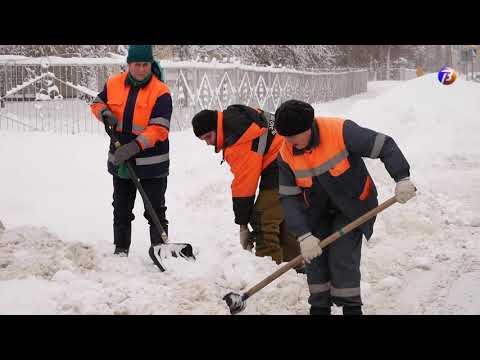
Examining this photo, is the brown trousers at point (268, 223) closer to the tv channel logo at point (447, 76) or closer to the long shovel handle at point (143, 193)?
the long shovel handle at point (143, 193)

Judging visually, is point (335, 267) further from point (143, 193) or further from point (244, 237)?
point (143, 193)

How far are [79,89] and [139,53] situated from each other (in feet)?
29.3

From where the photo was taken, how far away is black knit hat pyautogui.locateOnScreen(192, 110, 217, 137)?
4461 millimetres

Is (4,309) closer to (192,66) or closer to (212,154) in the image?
(212,154)

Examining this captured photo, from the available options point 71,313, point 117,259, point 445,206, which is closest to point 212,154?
point 445,206

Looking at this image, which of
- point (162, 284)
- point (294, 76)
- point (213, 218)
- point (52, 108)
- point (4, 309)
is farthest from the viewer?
point (294, 76)

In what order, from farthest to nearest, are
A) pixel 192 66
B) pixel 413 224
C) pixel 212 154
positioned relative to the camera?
pixel 192 66
pixel 212 154
pixel 413 224

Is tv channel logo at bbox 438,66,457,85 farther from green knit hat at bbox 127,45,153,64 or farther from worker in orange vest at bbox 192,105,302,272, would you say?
green knit hat at bbox 127,45,153,64

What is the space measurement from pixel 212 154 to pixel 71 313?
7.11m

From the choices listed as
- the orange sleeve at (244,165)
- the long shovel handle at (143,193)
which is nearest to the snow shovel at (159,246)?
the long shovel handle at (143,193)

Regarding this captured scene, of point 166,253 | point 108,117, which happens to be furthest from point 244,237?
point 108,117

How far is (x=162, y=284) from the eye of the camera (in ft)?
15.0

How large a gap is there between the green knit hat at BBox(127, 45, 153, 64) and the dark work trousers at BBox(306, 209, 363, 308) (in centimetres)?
192

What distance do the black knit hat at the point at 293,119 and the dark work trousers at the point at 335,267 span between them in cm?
58
